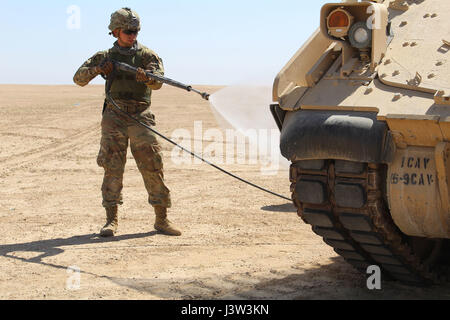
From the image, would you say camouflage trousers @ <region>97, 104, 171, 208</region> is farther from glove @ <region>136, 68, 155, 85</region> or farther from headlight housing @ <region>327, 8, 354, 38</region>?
headlight housing @ <region>327, 8, 354, 38</region>

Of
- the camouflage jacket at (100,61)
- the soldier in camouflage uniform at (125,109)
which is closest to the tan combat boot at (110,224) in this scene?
the soldier in camouflage uniform at (125,109)

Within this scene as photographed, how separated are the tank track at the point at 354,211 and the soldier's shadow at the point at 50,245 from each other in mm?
2449

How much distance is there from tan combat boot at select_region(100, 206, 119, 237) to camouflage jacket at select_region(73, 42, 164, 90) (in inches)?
50.7

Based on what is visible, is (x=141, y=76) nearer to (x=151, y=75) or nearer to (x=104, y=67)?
(x=151, y=75)

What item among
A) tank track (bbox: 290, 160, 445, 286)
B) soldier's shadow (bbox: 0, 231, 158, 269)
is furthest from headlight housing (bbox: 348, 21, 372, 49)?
soldier's shadow (bbox: 0, 231, 158, 269)

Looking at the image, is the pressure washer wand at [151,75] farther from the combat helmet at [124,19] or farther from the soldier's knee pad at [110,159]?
the soldier's knee pad at [110,159]

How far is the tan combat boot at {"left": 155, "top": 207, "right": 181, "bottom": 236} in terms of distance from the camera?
24.5 ft

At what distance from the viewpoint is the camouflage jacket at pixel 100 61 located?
7031mm

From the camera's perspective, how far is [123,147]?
7.27 m

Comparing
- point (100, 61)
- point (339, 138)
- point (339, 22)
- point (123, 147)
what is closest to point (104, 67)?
point (100, 61)

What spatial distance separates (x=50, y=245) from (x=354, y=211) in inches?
135

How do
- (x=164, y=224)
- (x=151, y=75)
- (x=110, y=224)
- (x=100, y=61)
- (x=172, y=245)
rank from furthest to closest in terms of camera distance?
(x=164, y=224) < (x=110, y=224) < (x=100, y=61) < (x=172, y=245) < (x=151, y=75)

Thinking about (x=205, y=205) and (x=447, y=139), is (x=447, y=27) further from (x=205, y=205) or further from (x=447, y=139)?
(x=205, y=205)

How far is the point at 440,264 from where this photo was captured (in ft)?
18.1
